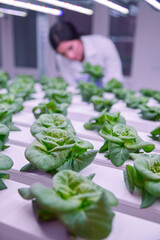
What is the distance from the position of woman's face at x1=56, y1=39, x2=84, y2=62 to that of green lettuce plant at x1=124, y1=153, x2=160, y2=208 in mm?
2267

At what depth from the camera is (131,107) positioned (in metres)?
1.61

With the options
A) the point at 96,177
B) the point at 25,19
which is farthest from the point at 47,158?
the point at 25,19

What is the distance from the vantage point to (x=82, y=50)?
3.02 meters

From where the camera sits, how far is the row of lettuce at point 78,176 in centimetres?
49

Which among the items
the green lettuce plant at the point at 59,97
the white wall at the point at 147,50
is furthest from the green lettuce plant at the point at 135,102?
the white wall at the point at 147,50

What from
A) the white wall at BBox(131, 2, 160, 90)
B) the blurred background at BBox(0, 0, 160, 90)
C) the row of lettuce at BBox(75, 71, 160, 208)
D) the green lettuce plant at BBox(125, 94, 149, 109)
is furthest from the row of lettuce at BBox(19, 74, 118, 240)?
the white wall at BBox(131, 2, 160, 90)

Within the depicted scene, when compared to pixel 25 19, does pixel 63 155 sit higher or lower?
lower

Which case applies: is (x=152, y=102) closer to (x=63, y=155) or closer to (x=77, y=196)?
(x=63, y=155)

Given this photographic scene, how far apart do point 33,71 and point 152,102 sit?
373 cm

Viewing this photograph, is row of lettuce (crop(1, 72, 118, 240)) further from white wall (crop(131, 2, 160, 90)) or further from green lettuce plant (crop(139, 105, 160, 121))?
white wall (crop(131, 2, 160, 90))

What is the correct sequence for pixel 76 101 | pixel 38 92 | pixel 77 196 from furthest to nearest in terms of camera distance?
pixel 38 92 → pixel 76 101 → pixel 77 196

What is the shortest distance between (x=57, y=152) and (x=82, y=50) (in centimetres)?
249

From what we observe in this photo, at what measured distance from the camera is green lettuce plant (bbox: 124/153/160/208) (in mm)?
627

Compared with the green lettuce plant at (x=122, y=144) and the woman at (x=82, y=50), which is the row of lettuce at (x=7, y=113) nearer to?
the green lettuce plant at (x=122, y=144)
